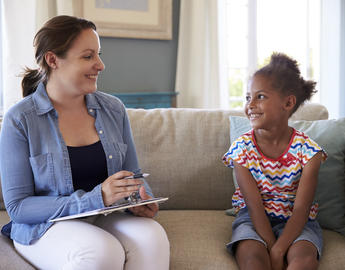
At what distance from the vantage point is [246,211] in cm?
170

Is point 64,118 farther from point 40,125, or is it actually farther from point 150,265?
point 150,265

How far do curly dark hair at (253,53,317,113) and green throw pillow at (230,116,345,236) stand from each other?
0.16m

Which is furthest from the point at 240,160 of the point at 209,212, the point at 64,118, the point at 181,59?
the point at 181,59

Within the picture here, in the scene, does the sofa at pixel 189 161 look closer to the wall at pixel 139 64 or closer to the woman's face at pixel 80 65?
the woman's face at pixel 80 65

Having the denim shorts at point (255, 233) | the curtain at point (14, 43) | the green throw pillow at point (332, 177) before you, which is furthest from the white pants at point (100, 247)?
the curtain at point (14, 43)

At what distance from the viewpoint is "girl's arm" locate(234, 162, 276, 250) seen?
153 cm

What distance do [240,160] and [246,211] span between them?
8.2 inches

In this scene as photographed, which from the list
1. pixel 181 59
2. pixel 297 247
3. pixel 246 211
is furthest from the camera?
pixel 181 59

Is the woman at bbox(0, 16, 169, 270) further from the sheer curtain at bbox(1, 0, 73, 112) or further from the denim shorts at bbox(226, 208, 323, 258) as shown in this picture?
the sheer curtain at bbox(1, 0, 73, 112)

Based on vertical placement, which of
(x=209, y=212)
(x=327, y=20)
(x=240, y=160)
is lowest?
(x=209, y=212)

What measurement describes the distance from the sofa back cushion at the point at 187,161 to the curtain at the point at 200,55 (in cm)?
178

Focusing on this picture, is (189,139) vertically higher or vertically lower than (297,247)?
higher

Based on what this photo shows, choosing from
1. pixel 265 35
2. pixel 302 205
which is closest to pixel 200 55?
pixel 265 35

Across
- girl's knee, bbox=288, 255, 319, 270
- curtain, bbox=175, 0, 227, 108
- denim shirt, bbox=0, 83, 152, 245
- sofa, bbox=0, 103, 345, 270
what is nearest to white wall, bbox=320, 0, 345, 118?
curtain, bbox=175, 0, 227, 108
